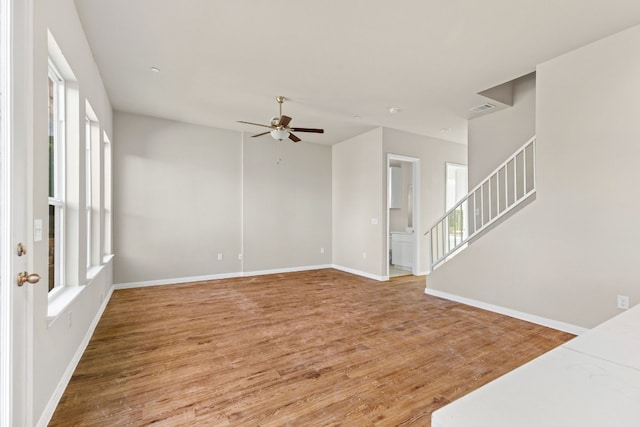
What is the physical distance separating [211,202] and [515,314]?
506 cm

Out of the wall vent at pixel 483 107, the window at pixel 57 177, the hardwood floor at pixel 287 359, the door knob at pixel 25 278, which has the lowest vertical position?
the hardwood floor at pixel 287 359

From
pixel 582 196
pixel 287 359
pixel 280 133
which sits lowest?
pixel 287 359

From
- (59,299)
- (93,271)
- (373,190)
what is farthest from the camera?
(373,190)

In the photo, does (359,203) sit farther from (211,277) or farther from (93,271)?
(93,271)

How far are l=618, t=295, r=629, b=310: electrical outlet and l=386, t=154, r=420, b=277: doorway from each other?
3.27 meters

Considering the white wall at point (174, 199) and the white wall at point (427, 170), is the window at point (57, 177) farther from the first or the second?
the white wall at point (427, 170)

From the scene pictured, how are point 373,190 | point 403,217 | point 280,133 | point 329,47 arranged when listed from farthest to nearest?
point 403,217
point 373,190
point 280,133
point 329,47

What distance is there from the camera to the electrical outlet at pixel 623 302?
2777mm

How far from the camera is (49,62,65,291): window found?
242 centimetres

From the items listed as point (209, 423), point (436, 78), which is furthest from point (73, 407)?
point (436, 78)

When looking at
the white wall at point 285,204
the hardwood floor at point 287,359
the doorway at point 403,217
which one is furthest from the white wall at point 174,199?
the doorway at point 403,217

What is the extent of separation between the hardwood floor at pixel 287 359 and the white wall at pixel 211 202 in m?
1.12

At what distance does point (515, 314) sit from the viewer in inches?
144

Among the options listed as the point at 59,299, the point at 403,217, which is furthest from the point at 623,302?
the point at 403,217
